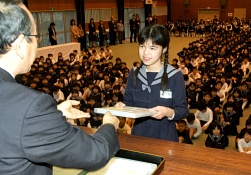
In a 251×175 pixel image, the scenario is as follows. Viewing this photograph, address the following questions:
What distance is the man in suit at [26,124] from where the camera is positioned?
2.28ft

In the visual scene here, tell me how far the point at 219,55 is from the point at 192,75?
2467mm

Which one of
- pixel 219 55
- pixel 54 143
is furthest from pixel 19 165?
pixel 219 55

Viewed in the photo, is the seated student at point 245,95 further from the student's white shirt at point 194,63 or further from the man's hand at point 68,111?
the man's hand at point 68,111

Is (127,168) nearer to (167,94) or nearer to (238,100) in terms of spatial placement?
(167,94)

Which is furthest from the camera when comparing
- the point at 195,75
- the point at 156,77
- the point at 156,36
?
the point at 195,75

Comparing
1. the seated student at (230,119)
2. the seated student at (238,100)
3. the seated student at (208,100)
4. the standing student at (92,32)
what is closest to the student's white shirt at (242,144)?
the seated student at (230,119)

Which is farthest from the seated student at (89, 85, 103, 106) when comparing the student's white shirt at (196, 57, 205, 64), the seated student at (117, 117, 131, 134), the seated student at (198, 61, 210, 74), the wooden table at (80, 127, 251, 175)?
the wooden table at (80, 127, 251, 175)

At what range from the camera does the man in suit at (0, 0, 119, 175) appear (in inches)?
27.4

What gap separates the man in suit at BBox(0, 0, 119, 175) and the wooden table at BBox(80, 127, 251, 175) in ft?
1.87

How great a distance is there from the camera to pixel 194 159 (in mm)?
1324

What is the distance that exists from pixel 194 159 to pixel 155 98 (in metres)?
0.47

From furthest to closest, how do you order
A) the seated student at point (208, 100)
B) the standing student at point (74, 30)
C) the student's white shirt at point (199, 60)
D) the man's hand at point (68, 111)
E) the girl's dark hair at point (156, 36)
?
1. the standing student at point (74, 30)
2. the student's white shirt at point (199, 60)
3. the seated student at point (208, 100)
4. the girl's dark hair at point (156, 36)
5. the man's hand at point (68, 111)

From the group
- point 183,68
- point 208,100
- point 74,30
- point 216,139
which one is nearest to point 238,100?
point 208,100

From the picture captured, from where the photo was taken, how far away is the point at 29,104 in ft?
2.30
